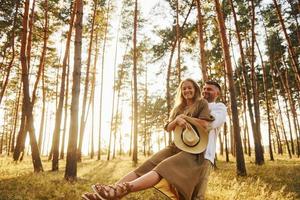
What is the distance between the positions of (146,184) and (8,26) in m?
19.9

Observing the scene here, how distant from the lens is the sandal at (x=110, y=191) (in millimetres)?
3410

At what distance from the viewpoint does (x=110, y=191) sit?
11.4 feet

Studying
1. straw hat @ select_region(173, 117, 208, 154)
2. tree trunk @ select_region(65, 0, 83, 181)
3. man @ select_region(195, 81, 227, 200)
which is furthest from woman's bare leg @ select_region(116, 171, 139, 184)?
tree trunk @ select_region(65, 0, 83, 181)

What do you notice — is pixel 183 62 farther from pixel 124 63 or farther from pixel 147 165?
pixel 147 165

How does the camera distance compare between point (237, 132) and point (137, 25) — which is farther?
point (137, 25)

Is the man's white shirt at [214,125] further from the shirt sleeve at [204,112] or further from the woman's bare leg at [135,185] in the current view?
the woman's bare leg at [135,185]

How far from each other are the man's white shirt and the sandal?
51.9 inches

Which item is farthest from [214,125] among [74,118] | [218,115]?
[74,118]

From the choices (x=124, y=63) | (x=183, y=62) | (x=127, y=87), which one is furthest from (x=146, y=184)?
(x=127, y=87)

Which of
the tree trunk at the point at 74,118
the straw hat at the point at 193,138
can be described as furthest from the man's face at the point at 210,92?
the tree trunk at the point at 74,118

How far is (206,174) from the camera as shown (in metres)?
4.34

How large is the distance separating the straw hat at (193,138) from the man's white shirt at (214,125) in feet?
0.46

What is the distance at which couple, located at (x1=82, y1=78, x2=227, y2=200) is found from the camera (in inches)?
157

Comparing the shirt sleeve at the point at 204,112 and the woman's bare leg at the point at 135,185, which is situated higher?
the shirt sleeve at the point at 204,112
